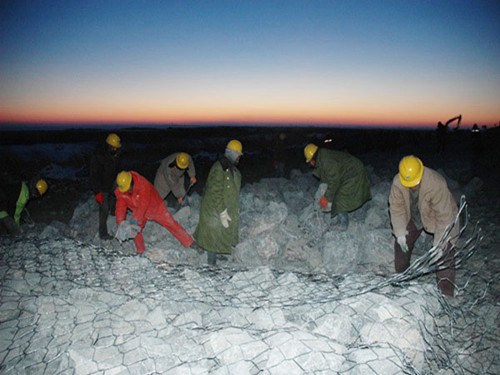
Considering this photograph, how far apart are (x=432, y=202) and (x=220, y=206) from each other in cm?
230

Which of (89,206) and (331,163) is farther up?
(331,163)

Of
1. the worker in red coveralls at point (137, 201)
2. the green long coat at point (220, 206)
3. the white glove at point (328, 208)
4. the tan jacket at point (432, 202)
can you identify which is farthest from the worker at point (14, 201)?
the tan jacket at point (432, 202)

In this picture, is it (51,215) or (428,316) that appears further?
(51,215)

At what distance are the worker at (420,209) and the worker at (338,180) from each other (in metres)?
1.33

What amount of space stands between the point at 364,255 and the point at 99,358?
327cm

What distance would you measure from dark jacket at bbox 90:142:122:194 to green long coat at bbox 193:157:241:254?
6.45ft

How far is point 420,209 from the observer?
295cm

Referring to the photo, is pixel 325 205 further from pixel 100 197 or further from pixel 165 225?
pixel 100 197

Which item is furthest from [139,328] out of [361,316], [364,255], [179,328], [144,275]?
[364,255]

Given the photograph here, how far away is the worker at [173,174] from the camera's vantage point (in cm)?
512

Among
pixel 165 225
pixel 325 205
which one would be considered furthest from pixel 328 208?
pixel 165 225

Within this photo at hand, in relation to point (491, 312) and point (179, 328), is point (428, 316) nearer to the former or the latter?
point (491, 312)

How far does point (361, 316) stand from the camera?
2.11 m

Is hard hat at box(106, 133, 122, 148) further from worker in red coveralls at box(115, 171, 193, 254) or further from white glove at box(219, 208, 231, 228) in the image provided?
white glove at box(219, 208, 231, 228)
